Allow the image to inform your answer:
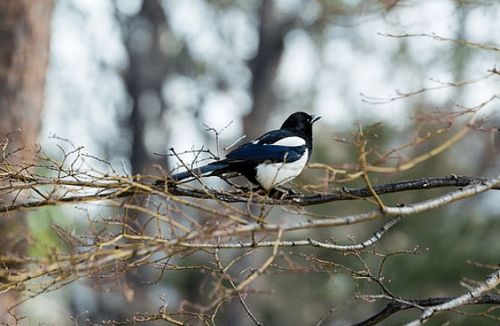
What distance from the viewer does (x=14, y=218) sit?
228 inches

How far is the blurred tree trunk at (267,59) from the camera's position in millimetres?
12273

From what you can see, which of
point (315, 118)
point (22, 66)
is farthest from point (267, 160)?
point (22, 66)

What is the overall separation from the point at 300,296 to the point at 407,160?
892 cm

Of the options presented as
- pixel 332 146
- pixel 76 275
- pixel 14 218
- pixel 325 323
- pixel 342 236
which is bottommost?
pixel 325 323

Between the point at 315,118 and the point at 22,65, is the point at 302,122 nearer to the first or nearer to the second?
the point at 315,118

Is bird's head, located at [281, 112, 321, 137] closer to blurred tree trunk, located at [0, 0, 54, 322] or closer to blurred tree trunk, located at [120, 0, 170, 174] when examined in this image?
blurred tree trunk, located at [0, 0, 54, 322]

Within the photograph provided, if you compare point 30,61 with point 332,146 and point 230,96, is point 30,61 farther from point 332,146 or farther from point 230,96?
point 230,96

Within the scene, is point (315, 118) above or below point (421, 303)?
above

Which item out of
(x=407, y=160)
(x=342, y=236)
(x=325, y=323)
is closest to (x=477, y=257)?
(x=342, y=236)

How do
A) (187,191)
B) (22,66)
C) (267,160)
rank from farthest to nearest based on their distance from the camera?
(22,66) < (267,160) < (187,191)

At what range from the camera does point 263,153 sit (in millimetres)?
4430

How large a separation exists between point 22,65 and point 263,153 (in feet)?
8.10

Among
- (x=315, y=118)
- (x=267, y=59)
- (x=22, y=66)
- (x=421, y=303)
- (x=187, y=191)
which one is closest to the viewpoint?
(x=187, y=191)

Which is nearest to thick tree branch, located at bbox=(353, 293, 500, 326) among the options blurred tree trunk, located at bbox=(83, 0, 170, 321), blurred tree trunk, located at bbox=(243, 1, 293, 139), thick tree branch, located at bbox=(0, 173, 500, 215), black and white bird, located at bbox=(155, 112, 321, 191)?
thick tree branch, located at bbox=(0, 173, 500, 215)
